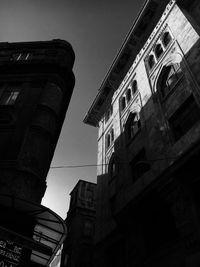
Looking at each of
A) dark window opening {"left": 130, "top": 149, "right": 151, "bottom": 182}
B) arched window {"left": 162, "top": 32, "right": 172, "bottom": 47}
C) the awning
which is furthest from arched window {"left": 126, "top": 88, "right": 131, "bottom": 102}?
the awning

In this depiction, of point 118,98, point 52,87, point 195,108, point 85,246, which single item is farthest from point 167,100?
point 85,246

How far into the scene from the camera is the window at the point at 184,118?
418 inches

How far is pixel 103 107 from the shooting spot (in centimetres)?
2591

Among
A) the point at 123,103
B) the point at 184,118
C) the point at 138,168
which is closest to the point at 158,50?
the point at 123,103

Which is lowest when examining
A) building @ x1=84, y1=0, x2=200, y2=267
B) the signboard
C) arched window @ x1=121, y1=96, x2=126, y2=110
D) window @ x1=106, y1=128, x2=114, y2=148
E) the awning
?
the signboard

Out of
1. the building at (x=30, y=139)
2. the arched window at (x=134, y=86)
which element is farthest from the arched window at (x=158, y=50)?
the building at (x=30, y=139)

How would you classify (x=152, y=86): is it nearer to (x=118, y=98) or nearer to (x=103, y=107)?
(x=118, y=98)

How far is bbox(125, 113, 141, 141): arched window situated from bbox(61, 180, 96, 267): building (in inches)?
486

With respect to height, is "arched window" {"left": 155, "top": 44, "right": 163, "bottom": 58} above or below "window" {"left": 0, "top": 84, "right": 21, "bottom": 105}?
above

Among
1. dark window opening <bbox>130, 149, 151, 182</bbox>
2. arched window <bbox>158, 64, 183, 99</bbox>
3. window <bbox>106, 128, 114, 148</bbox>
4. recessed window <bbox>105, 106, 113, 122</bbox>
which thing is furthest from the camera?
recessed window <bbox>105, 106, 113, 122</bbox>

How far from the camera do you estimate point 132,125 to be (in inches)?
666

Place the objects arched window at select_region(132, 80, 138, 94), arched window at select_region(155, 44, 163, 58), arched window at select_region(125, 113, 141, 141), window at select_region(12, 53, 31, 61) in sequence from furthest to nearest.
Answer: arched window at select_region(132, 80, 138, 94), window at select_region(12, 53, 31, 61), arched window at select_region(155, 44, 163, 58), arched window at select_region(125, 113, 141, 141)

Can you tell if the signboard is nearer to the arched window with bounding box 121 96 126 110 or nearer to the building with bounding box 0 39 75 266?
the building with bounding box 0 39 75 266

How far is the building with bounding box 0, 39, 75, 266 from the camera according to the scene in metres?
7.30
